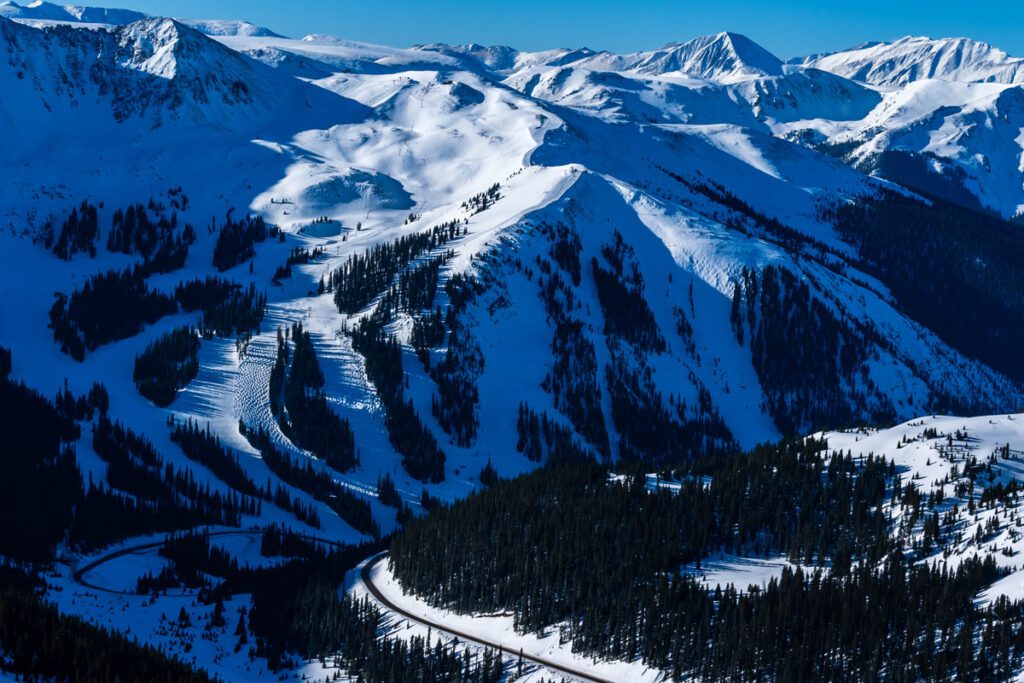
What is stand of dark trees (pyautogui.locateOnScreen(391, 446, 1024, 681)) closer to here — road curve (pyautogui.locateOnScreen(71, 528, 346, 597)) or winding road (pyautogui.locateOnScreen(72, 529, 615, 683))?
winding road (pyautogui.locateOnScreen(72, 529, 615, 683))

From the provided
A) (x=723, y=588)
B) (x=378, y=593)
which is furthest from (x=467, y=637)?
(x=723, y=588)

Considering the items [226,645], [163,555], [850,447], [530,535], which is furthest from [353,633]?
[850,447]

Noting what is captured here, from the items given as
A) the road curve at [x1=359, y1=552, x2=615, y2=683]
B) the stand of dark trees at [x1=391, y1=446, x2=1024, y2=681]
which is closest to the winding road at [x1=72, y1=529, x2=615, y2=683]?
the road curve at [x1=359, y1=552, x2=615, y2=683]

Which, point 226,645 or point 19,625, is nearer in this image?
point 19,625

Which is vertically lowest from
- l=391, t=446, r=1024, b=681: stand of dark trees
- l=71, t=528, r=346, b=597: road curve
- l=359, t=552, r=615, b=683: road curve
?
l=71, t=528, r=346, b=597: road curve

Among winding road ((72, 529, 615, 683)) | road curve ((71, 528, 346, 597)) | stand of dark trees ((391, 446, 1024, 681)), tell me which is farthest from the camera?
road curve ((71, 528, 346, 597))

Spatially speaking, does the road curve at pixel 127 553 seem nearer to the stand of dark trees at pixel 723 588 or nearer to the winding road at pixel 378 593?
the winding road at pixel 378 593

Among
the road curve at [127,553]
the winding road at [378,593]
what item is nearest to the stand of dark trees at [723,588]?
the winding road at [378,593]

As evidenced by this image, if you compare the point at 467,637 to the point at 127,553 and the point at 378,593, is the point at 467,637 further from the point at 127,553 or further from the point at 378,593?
the point at 127,553

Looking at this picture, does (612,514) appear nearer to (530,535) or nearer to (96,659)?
(530,535)
